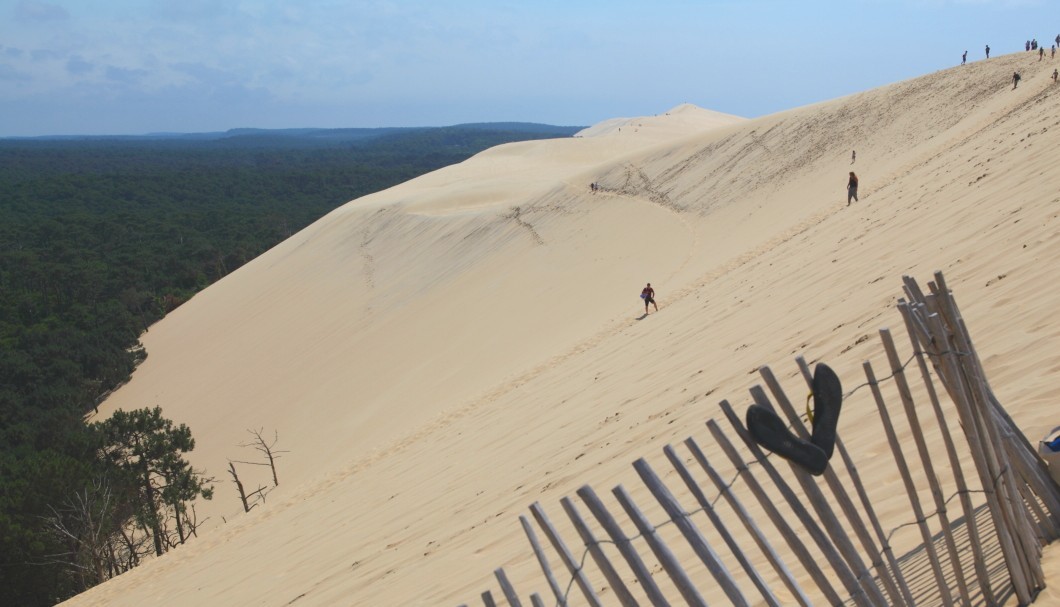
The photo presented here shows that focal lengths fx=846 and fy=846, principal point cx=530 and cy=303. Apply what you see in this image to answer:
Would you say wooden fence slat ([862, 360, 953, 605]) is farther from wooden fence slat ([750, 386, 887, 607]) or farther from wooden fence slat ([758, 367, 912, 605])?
wooden fence slat ([750, 386, 887, 607])

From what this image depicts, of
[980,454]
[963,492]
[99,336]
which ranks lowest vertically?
[963,492]

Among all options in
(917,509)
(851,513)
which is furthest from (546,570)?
(917,509)

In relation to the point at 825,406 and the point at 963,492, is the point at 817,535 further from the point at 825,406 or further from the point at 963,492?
the point at 963,492

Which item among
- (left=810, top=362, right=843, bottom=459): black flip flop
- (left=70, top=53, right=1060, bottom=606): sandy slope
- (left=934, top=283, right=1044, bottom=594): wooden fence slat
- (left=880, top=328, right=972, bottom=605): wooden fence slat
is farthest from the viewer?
(left=70, top=53, right=1060, bottom=606): sandy slope

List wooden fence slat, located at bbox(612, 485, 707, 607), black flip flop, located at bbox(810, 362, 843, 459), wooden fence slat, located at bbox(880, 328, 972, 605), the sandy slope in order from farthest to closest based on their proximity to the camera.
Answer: the sandy slope, wooden fence slat, located at bbox(880, 328, 972, 605), black flip flop, located at bbox(810, 362, 843, 459), wooden fence slat, located at bbox(612, 485, 707, 607)

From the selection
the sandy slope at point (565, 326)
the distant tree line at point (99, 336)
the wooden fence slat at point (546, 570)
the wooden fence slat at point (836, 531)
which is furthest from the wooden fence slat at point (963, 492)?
the distant tree line at point (99, 336)

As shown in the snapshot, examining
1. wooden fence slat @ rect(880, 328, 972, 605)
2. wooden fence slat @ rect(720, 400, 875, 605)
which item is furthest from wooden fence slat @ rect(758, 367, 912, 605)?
wooden fence slat @ rect(880, 328, 972, 605)

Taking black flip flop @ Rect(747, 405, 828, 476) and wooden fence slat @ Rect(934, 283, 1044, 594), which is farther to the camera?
wooden fence slat @ Rect(934, 283, 1044, 594)
